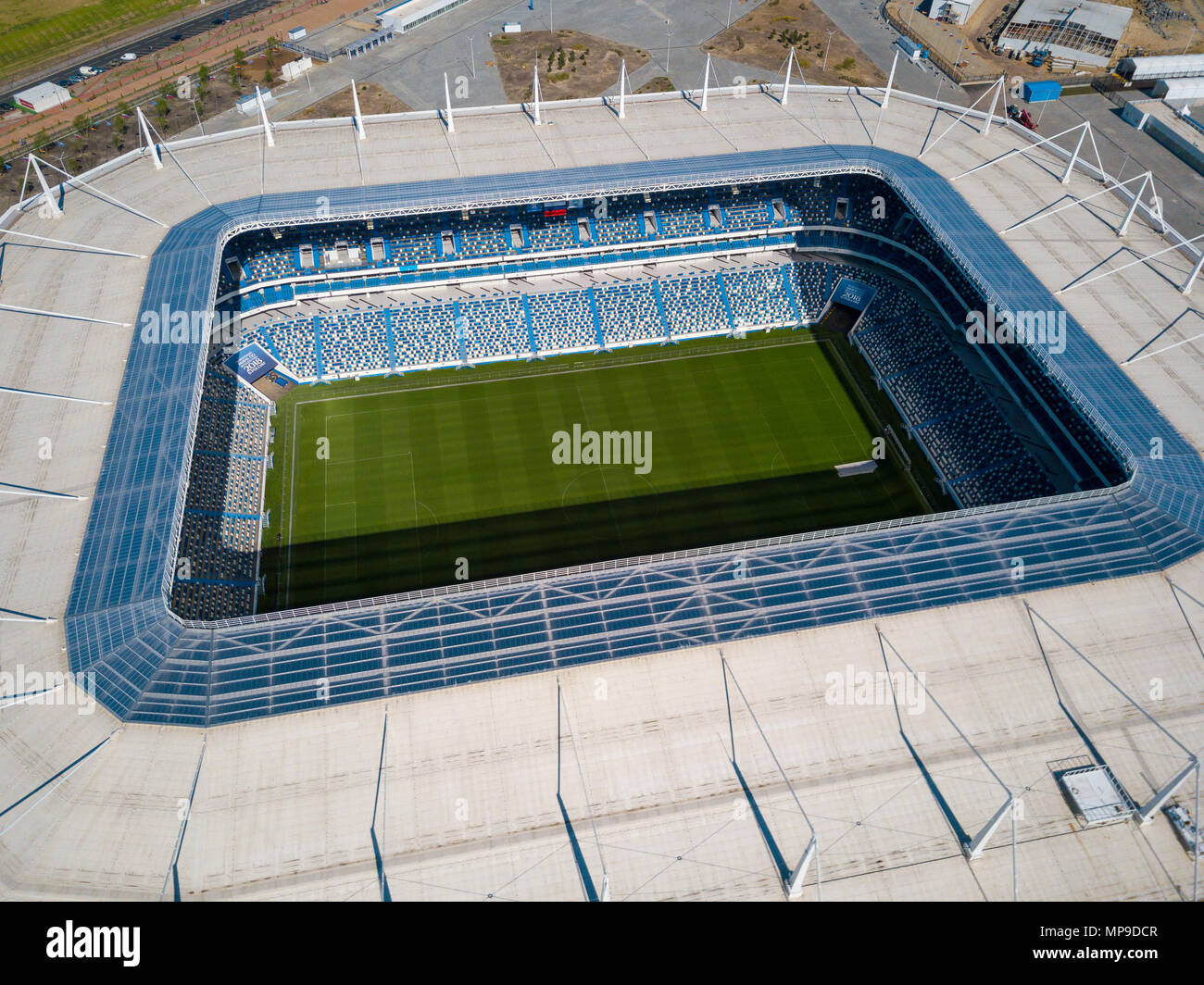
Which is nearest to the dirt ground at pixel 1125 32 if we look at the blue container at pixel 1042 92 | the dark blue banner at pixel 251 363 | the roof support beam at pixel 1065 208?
the blue container at pixel 1042 92

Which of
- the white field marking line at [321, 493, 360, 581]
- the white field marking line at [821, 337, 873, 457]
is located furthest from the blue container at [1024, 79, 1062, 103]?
the white field marking line at [321, 493, 360, 581]

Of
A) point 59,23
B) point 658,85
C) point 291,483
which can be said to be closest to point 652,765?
point 291,483

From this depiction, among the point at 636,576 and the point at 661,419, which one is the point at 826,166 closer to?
the point at 661,419

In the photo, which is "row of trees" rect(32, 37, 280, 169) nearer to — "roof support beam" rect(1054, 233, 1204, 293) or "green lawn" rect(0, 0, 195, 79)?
"green lawn" rect(0, 0, 195, 79)

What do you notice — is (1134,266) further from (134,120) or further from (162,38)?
(162,38)
